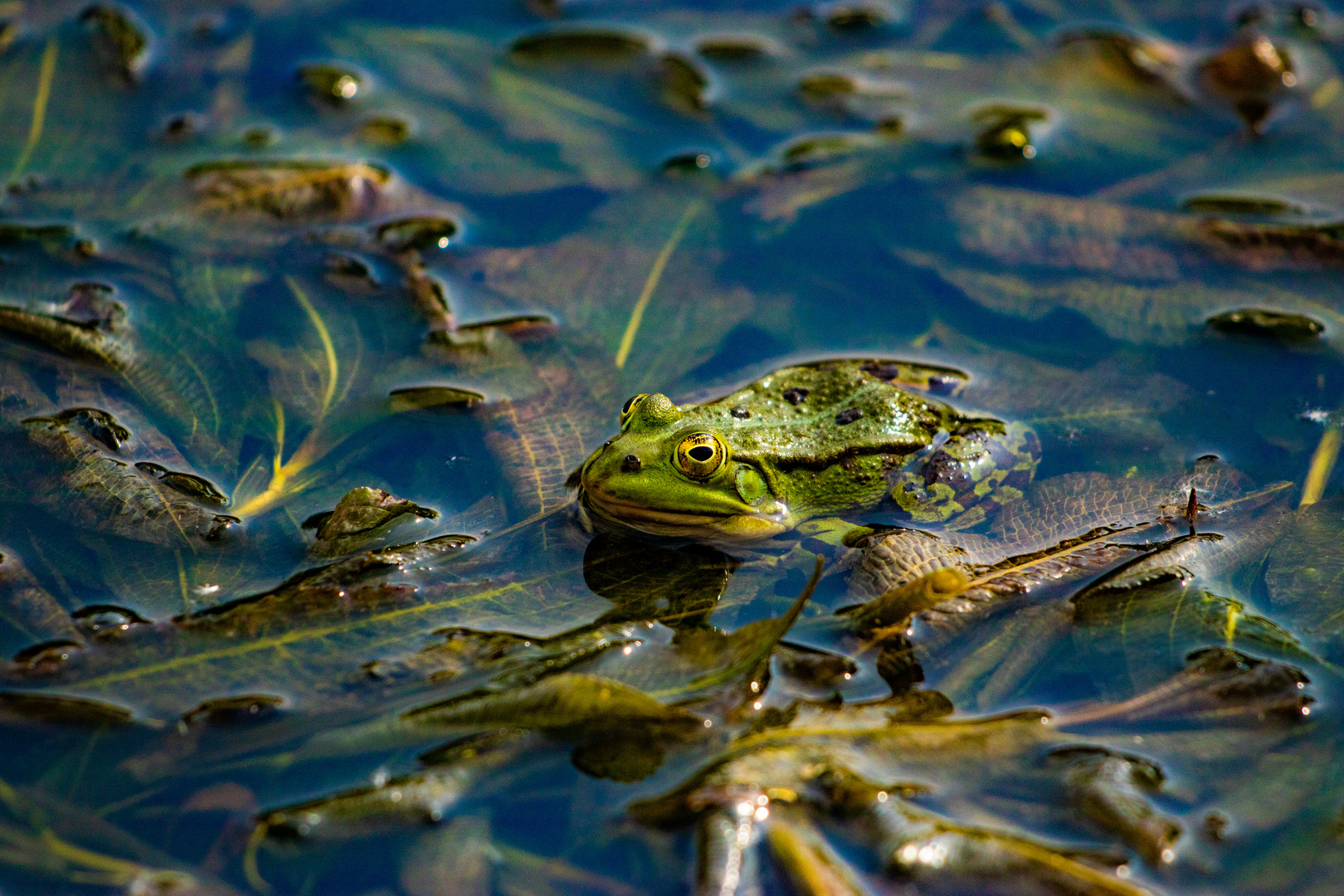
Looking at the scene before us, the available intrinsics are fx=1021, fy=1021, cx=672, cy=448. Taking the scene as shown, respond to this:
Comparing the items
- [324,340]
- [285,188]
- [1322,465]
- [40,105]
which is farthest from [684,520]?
[40,105]

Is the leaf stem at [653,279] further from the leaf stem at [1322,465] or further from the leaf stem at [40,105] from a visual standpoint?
the leaf stem at [40,105]

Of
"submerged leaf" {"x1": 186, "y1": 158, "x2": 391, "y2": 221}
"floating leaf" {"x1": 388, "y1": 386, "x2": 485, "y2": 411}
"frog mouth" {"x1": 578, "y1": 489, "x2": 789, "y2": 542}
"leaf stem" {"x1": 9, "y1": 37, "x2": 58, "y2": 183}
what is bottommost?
"frog mouth" {"x1": 578, "y1": 489, "x2": 789, "y2": 542}

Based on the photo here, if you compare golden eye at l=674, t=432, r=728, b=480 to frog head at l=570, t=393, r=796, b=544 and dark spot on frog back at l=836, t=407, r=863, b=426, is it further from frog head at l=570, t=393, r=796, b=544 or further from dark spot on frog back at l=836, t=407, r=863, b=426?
dark spot on frog back at l=836, t=407, r=863, b=426

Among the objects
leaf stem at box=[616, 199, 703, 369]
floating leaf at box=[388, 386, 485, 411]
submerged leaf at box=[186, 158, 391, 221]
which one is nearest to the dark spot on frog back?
leaf stem at box=[616, 199, 703, 369]

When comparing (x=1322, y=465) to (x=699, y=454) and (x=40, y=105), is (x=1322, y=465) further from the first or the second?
(x=40, y=105)

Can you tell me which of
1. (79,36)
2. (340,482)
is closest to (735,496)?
(340,482)

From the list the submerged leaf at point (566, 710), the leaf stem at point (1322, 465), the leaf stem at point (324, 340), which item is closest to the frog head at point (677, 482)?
the submerged leaf at point (566, 710)

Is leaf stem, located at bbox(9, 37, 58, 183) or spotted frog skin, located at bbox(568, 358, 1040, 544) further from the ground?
leaf stem, located at bbox(9, 37, 58, 183)
